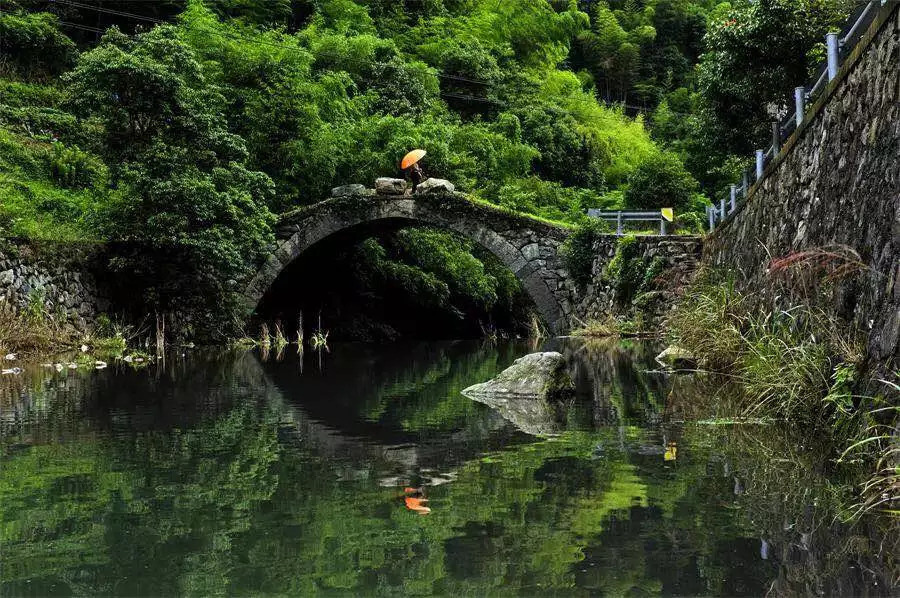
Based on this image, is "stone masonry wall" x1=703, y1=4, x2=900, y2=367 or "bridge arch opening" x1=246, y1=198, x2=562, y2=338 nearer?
"stone masonry wall" x1=703, y1=4, x2=900, y2=367

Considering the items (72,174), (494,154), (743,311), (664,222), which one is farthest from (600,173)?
(743,311)

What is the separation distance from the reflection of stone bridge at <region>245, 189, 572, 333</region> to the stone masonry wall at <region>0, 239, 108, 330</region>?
4.63 metres

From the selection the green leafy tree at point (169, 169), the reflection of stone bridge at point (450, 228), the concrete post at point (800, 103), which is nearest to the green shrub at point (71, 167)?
the green leafy tree at point (169, 169)

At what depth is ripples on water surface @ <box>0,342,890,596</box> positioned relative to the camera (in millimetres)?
2736

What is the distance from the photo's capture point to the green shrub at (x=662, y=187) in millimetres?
25891

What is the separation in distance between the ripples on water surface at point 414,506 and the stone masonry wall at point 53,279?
28.9ft

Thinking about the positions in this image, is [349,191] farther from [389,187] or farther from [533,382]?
[533,382]

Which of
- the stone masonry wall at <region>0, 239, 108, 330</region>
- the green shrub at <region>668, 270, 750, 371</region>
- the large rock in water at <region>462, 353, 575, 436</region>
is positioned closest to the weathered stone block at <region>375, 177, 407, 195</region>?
the stone masonry wall at <region>0, 239, 108, 330</region>

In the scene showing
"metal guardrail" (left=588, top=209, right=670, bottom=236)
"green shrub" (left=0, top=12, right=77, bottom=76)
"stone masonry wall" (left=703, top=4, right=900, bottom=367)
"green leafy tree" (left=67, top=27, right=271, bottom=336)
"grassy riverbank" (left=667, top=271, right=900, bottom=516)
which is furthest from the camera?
"green shrub" (left=0, top=12, right=77, bottom=76)

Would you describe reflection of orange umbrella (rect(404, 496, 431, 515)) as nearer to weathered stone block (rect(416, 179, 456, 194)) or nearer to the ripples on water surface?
the ripples on water surface

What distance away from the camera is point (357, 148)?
23.9 m

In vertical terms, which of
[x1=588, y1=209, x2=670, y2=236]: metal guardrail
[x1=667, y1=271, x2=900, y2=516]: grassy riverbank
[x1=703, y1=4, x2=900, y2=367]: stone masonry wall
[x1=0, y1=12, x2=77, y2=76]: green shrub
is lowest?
[x1=667, y1=271, x2=900, y2=516]: grassy riverbank

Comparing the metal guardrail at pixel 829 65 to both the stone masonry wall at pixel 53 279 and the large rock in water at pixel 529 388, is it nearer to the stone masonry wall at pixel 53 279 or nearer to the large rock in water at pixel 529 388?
the large rock in water at pixel 529 388

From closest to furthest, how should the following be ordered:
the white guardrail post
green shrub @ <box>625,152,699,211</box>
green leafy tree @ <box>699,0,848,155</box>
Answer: the white guardrail post
green leafy tree @ <box>699,0,848,155</box>
green shrub @ <box>625,152,699,211</box>
